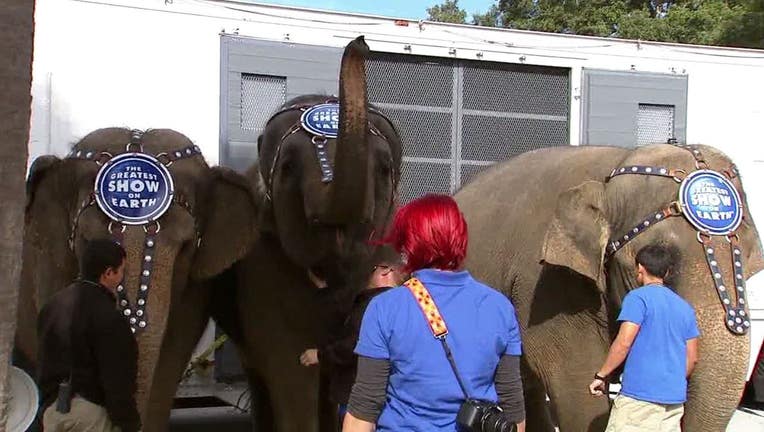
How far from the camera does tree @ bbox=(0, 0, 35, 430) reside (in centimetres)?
240

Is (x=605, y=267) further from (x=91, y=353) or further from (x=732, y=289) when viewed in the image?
(x=91, y=353)

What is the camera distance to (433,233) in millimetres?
2740

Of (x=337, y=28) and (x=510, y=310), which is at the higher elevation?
(x=337, y=28)

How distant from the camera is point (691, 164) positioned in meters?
4.24

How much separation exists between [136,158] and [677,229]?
92.2 inches

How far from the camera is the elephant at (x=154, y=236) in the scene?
402 cm

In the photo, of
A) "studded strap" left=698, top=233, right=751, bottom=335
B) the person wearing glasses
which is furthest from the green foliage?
the person wearing glasses

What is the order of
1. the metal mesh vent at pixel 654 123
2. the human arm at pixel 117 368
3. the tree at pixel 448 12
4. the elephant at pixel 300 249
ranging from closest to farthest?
the human arm at pixel 117 368 < the elephant at pixel 300 249 < the metal mesh vent at pixel 654 123 < the tree at pixel 448 12

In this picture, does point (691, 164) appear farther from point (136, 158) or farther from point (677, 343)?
point (136, 158)

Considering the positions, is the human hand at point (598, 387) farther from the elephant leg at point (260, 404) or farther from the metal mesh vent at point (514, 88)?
the metal mesh vent at point (514, 88)

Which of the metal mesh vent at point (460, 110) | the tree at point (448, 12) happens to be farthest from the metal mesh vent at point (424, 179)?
the tree at point (448, 12)

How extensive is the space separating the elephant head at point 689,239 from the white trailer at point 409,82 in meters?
2.65

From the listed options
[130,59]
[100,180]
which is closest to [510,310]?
[100,180]

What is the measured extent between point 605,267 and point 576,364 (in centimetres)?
47
